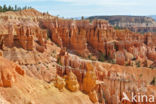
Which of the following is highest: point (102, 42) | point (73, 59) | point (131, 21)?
point (131, 21)

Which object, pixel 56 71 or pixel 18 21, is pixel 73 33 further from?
pixel 56 71

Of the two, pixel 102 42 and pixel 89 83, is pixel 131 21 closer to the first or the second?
pixel 102 42

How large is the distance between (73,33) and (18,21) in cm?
1519

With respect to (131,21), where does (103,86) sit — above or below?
below

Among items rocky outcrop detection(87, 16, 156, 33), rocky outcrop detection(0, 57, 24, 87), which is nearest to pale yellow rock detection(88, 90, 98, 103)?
rocky outcrop detection(0, 57, 24, 87)

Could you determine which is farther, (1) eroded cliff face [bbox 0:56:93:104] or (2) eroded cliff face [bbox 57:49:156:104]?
(2) eroded cliff face [bbox 57:49:156:104]

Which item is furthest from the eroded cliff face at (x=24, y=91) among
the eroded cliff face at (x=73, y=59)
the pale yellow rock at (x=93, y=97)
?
the pale yellow rock at (x=93, y=97)

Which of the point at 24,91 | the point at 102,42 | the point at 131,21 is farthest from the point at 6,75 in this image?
the point at 131,21

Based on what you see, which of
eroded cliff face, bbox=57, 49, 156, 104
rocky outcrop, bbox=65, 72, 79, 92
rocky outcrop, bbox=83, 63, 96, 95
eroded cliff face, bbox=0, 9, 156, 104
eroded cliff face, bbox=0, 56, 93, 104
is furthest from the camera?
eroded cliff face, bbox=57, 49, 156, 104

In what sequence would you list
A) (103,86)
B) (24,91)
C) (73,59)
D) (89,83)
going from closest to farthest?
1. (24,91)
2. (89,83)
3. (103,86)
4. (73,59)

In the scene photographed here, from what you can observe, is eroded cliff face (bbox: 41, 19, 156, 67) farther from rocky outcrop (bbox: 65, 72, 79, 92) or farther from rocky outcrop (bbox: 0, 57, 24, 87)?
rocky outcrop (bbox: 0, 57, 24, 87)

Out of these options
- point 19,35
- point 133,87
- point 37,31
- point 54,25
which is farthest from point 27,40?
point 54,25

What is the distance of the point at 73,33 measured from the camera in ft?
210

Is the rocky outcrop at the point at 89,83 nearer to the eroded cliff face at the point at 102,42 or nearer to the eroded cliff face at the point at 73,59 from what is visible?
the eroded cliff face at the point at 73,59
